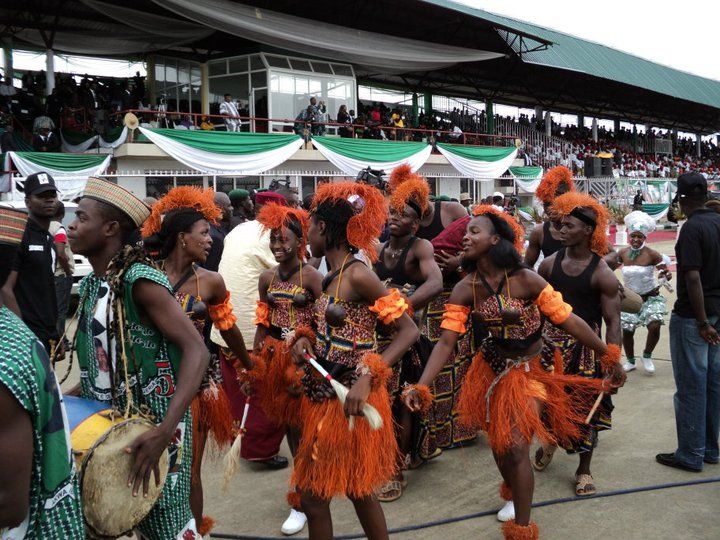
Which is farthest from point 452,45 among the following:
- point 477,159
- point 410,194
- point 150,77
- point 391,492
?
point 391,492

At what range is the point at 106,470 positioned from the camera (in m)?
2.12

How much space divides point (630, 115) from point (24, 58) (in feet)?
122

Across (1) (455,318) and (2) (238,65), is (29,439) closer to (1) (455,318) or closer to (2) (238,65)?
(1) (455,318)

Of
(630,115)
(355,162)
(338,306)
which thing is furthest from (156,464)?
(630,115)

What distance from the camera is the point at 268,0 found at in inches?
801

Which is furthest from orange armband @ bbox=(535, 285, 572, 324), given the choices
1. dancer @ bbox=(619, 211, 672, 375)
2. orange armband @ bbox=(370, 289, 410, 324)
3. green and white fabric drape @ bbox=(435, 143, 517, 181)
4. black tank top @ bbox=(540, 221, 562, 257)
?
green and white fabric drape @ bbox=(435, 143, 517, 181)

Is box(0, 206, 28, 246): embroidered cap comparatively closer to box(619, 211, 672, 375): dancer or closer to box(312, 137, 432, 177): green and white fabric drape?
box(619, 211, 672, 375): dancer

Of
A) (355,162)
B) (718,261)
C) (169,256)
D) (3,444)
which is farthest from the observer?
(355,162)

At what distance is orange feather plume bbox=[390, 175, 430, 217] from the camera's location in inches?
185

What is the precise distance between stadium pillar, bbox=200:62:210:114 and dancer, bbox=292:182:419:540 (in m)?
20.7

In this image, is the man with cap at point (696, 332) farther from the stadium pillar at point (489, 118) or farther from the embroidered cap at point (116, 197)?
the stadium pillar at point (489, 118)

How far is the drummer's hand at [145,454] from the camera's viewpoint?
2.19m

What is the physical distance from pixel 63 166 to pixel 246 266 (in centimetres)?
1102

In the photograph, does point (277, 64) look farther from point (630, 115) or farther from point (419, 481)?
point (630, 115)
